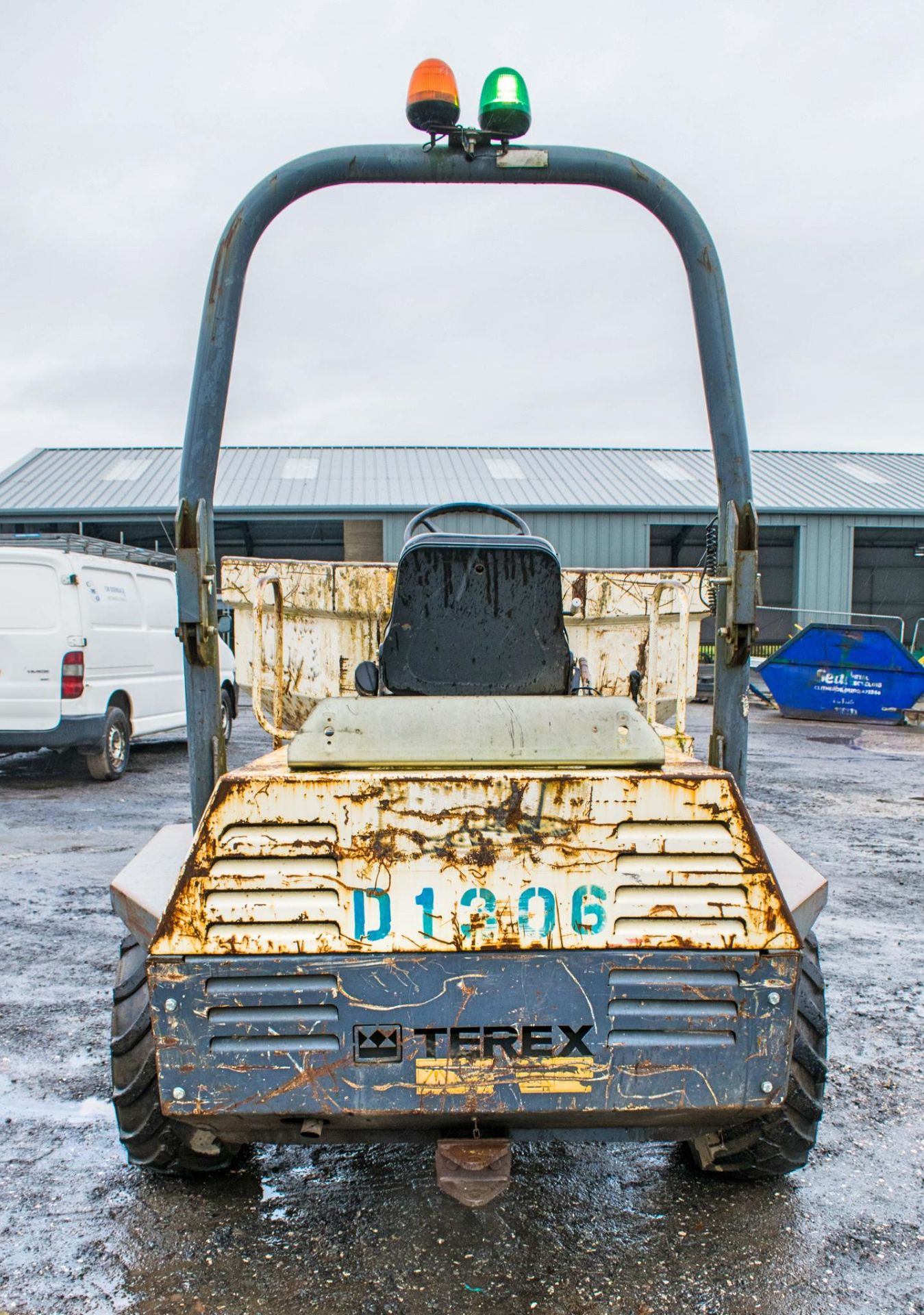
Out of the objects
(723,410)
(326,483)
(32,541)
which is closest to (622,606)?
(723,410)

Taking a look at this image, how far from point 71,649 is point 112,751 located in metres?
1.22

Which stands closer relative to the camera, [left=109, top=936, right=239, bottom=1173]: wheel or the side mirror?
[left=109, top=936, right=239, bottom=1173]: wheel

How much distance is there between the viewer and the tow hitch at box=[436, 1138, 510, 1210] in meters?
2.28

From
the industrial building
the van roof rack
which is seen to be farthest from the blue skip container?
the van roof rack

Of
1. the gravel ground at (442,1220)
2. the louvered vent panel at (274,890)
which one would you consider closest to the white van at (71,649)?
the gravel ground at (442,1220)

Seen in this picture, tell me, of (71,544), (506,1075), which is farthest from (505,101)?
(71,544)

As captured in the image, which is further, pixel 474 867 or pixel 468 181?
pixel 468 181

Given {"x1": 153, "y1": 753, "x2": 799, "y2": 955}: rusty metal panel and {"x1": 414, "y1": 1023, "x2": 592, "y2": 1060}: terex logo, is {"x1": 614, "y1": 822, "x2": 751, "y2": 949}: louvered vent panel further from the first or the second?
{"x1": 414, "y1": 1023, "x2": 592, "y2": 1060}: terex logo

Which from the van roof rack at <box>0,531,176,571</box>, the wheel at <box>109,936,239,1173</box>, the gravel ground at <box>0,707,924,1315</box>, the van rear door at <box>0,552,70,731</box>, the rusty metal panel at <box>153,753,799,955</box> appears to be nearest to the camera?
the rusty metal panel at <box>153,753,799,955</box>

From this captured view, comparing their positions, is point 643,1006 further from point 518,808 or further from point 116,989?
point 116,989

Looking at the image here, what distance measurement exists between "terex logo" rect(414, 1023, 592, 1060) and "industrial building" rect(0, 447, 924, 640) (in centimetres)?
2268

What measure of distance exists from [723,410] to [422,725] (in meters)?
1.23

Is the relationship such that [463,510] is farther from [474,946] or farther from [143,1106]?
[143,1106]

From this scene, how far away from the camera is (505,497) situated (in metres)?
27.2
